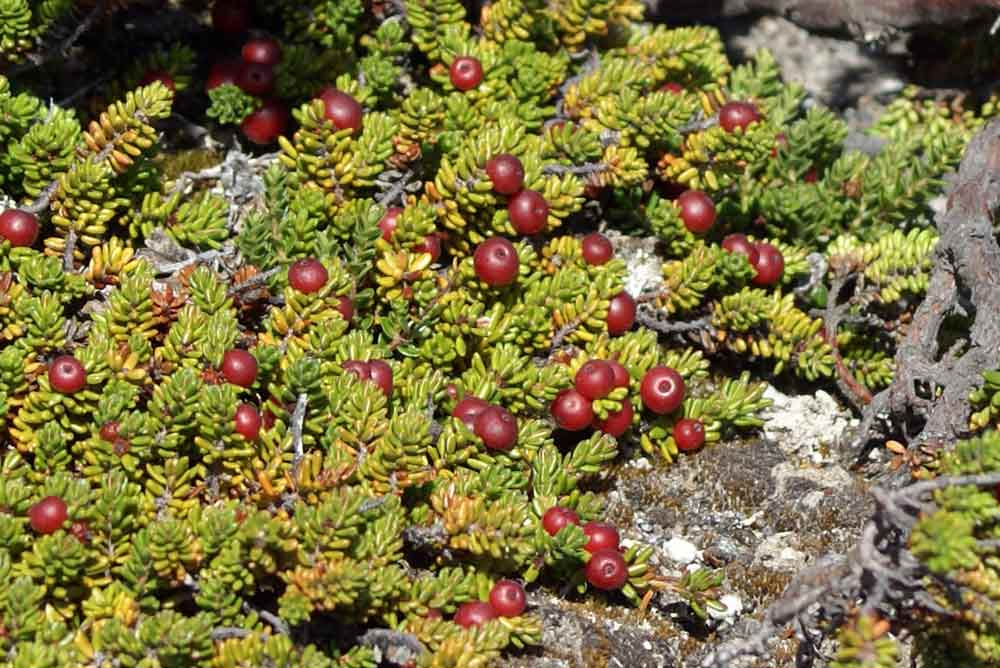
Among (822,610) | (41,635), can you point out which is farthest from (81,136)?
(822,610)

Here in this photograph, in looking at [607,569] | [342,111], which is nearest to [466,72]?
[342,111]

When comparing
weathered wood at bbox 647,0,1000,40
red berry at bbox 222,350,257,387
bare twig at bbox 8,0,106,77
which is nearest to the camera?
red berry at bbox 222,350,257,387

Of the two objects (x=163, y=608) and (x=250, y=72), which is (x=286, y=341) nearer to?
(x=163, y=608)

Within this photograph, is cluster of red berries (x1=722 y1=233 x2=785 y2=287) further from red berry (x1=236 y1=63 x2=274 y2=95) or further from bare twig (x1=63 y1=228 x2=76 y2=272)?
bare twig (x1=63 y1=228 x2=76 y2=272)

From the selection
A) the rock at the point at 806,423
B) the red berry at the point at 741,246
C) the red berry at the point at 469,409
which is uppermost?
the red berry at the point at 741,246

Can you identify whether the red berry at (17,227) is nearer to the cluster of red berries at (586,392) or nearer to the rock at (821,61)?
the cluster of red berries at (586,392)

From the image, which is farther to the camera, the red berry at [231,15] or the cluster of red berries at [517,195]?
the red berry at [231,15]

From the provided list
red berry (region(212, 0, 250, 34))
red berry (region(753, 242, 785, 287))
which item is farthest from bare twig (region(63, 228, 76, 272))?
red berry (region(753, 242, 785, 287))

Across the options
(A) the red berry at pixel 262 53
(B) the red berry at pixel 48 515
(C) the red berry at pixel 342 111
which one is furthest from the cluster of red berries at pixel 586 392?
(A) the red berry at pixel 262 53
